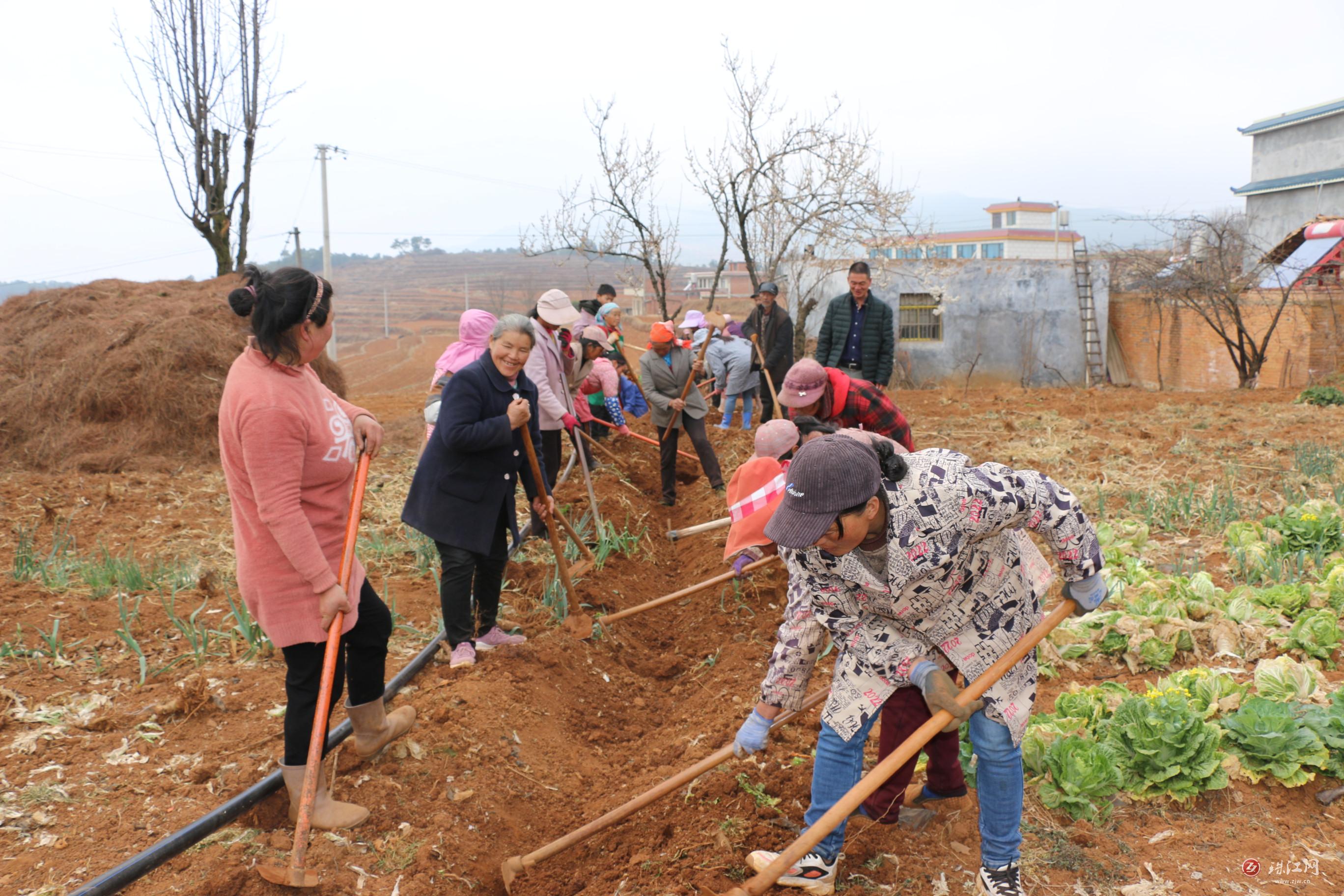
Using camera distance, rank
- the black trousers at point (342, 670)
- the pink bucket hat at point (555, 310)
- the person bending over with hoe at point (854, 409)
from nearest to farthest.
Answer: the black trousers at point (342, 670) < the person bending over with hoe at point (854, 409) < the pink bucket hat at point (555, 310)

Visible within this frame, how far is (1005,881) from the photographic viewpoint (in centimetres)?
250

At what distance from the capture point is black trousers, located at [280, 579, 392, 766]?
2871mm

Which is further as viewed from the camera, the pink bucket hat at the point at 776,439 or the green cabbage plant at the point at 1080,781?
the pink bucket hat at the point at 776,439

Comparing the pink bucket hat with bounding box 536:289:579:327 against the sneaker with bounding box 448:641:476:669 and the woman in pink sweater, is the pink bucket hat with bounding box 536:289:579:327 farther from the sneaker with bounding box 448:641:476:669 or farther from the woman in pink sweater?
the woman in pink sweater

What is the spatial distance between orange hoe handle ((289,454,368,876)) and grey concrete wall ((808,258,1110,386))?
18402 millimetres

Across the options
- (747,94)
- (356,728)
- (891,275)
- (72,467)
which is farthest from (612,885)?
(891,275)

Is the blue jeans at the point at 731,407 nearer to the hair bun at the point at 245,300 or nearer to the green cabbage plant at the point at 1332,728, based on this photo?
the green cabbage plant at the point at 1332,728

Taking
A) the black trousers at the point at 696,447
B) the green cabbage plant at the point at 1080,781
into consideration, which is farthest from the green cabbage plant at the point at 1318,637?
the black trousers at the point at 696,447

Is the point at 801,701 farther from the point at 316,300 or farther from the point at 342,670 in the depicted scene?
the point at 316,300

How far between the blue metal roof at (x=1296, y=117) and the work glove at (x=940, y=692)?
100 feet

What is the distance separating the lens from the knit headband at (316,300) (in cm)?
267

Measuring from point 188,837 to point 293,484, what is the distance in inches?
46.7

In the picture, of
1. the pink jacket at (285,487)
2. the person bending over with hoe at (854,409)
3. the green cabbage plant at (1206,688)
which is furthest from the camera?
the person bending over with hoe at (854,409)

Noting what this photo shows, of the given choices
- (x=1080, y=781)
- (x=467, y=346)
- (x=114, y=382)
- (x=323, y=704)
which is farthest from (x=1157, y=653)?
(x=114, y=382)
